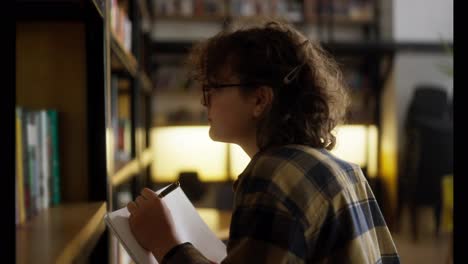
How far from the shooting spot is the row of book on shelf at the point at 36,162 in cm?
103

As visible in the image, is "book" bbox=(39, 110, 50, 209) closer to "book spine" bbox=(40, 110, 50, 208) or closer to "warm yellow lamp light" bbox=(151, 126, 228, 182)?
"book spine" bbox=(40, 110, 50, 208)

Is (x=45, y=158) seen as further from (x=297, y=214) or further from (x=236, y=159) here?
(x=236, y=159)

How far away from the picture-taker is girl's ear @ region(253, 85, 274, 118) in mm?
938

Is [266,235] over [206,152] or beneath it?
over

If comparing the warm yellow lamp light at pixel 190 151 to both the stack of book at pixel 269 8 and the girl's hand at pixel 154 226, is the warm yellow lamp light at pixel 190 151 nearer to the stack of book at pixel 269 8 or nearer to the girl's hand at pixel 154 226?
the stack of book at pixel 269 8

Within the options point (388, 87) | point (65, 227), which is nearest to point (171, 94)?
point (388, 87)

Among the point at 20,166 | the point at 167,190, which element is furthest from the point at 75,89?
the point at 167,190

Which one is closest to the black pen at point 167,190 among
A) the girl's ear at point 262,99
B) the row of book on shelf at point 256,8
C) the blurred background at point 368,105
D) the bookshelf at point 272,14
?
the girl's ear at point 262,99

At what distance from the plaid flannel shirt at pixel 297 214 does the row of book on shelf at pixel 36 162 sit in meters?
0.38

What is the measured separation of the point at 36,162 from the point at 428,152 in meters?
4.50

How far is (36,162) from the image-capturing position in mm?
1123

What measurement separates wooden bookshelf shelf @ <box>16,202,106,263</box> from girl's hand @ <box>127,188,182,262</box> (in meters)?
0.10
